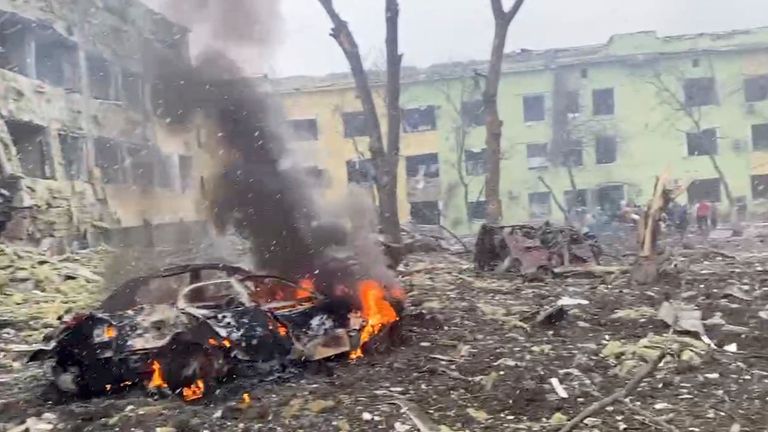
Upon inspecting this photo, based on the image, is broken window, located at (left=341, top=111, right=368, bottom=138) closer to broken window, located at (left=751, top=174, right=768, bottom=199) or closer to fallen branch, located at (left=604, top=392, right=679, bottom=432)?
broken window, located at (left=751, top=174, right=768, bottom=199)

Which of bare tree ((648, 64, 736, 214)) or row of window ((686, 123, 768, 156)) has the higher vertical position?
bare tree ((648, 64, 736, 214))

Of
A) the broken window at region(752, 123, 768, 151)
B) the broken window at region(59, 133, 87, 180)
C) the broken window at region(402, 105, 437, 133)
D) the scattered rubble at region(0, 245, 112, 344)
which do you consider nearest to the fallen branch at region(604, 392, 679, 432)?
the scattered rubble at region(0, 245, 112, 344)

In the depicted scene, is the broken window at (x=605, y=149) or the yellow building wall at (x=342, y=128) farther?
the broken window at (x=605, y=149)

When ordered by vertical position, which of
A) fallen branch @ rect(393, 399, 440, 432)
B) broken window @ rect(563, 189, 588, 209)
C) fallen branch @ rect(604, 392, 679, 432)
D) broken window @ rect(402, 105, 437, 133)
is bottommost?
fallen branch @ rect(604, 392, 679, 432)

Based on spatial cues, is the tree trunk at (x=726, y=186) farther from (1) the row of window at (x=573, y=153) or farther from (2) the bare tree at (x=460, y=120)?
(2) the bare tree at (x=460, y=120)

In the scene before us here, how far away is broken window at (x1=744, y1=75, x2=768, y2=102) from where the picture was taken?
40.7 meters

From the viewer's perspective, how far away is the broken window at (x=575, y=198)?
41906 mm

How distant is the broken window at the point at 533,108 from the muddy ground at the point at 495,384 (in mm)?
32897

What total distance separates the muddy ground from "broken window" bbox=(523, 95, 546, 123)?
1295 inches

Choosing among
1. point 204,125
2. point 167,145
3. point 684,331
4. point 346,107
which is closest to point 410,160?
point 346,107

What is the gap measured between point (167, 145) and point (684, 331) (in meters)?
12.1

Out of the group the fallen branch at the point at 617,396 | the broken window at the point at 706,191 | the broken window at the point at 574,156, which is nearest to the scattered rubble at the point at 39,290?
the fallen branch at the point at 617,396

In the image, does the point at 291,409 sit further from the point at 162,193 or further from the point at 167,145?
the point at 162,193

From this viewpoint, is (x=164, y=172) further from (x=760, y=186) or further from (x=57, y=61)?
(x=760, y=186)
